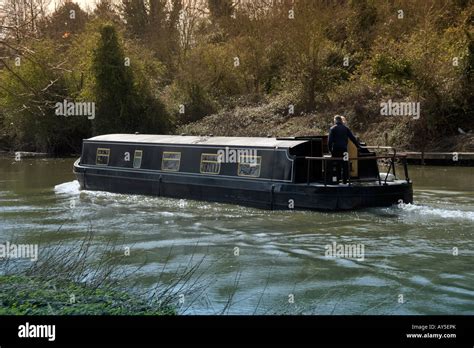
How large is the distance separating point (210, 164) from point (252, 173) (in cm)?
128

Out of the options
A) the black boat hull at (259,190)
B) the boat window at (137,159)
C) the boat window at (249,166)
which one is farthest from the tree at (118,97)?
the boat window at (249,166)

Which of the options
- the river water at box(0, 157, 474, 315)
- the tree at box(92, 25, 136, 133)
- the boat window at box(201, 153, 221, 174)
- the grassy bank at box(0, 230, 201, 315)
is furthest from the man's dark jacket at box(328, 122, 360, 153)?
the tree at box(92, 25, 136, 133)

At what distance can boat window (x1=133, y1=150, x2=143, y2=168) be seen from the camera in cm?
1614

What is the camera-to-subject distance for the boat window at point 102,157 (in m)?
17.1

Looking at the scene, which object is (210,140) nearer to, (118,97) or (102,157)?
(102,157)

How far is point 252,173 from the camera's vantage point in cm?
1355

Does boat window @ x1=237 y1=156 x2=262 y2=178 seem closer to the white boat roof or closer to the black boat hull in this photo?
the black boat hull

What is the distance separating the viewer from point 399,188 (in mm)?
12383

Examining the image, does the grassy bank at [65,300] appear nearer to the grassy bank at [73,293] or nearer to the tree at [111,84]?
the grassy bank at [73,293]

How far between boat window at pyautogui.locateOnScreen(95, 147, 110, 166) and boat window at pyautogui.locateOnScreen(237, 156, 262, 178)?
484 centimetres

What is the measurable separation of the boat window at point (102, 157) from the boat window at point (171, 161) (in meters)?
2.27

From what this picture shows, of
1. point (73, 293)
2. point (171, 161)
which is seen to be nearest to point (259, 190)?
point (171, 161)
